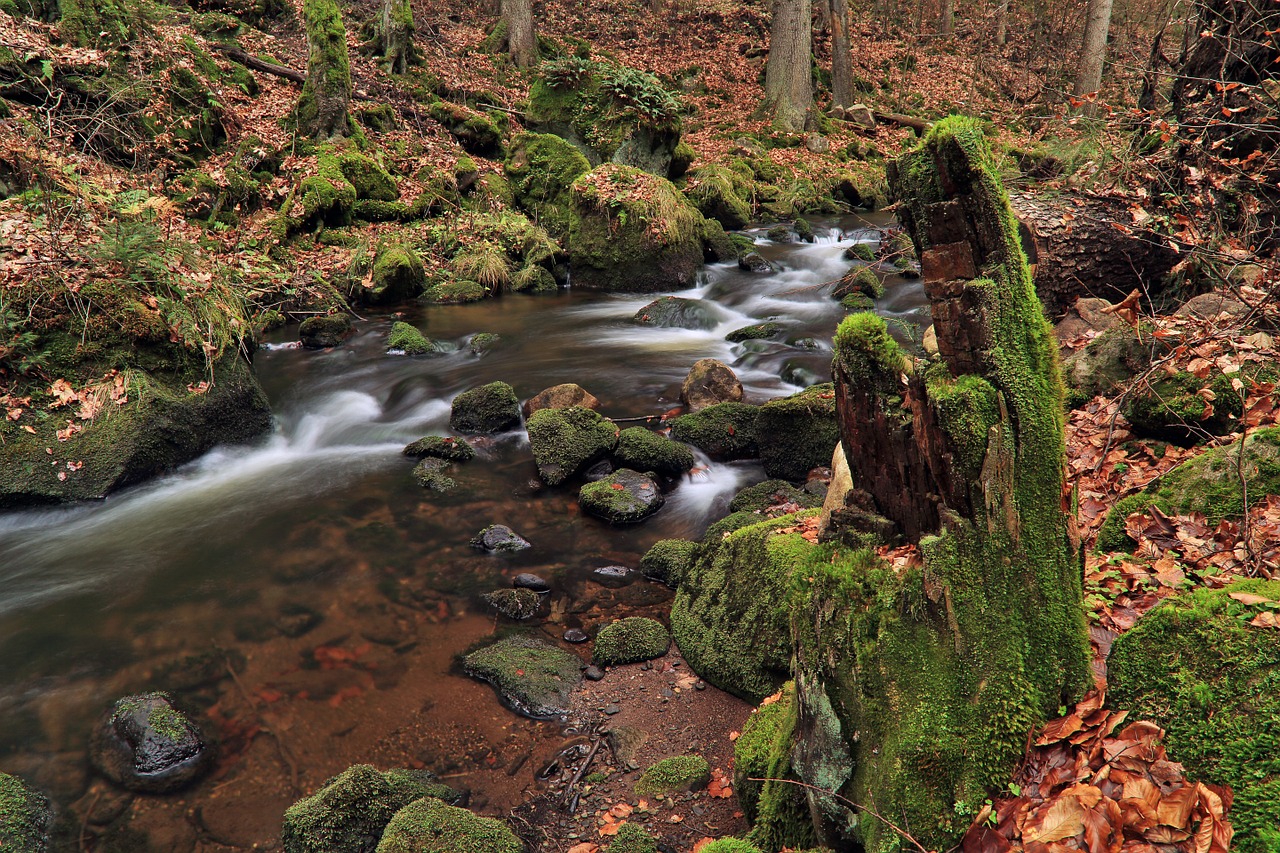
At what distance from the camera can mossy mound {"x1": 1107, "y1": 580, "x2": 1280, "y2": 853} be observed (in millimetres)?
1926

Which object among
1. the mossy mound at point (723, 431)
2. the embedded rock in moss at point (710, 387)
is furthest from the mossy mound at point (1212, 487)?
the embedded rock in moss at point (710, 387)

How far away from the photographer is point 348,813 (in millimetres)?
3889

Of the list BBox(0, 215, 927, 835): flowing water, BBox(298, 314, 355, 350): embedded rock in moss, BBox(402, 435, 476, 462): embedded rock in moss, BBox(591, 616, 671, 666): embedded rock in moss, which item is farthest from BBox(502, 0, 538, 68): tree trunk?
BBox(591, 616, 671, 666): embedded rock in moss

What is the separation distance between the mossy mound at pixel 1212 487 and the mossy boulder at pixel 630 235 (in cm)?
1169

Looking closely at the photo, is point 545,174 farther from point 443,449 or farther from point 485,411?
point 443,449

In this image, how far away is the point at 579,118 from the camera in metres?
18.1

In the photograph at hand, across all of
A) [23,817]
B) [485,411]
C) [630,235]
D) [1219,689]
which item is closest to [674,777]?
[1219,689]

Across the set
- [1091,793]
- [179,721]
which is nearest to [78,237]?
[179,721]

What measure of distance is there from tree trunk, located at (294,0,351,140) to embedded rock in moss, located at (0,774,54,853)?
14.7m

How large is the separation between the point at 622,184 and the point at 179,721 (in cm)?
1296

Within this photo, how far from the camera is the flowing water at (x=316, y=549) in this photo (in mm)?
5355

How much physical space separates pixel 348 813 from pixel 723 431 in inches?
215

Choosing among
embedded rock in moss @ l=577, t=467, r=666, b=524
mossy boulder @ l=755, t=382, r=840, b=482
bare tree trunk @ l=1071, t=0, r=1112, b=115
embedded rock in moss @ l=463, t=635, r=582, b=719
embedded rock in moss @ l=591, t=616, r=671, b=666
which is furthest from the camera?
bare tree trunk @ l=1071, t=0, r=1112, b=115

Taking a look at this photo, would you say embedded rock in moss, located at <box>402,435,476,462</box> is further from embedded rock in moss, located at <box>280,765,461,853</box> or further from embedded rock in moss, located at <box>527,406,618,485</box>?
embedded rock in moss, located at <box>280,765,461,853</box>
